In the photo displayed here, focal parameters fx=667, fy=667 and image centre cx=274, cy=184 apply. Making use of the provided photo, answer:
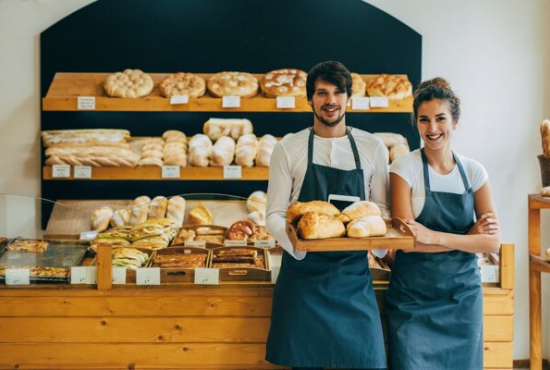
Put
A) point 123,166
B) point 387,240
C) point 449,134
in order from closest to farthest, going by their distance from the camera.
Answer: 1. point 387,240
2. point 449,134
3. point 123,166

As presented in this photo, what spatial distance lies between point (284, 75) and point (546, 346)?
8.13 feet

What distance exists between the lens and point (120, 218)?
399 cm

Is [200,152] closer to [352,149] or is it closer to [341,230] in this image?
[352,149]

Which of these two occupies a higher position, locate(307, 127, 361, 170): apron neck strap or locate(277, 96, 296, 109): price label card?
locate(277, 96, 296, 109): price label card

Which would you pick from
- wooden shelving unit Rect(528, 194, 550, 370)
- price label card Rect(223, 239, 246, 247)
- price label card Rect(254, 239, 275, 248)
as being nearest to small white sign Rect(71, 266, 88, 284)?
price label card Rect(223, 239, 246, 247)

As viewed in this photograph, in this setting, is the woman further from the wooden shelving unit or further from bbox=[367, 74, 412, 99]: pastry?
bbox=[367, 74, 412, 99]: pastry

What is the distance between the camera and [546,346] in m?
4.41

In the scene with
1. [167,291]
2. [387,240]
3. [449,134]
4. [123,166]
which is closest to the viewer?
[387,240]

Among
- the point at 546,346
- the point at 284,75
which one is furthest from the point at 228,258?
the point at 546,346

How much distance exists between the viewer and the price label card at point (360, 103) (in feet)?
13.1

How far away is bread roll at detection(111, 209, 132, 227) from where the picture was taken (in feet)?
13.1

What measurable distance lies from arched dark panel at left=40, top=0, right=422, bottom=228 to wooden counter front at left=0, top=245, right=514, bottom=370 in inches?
69.7

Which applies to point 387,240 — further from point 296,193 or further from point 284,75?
point 284,75

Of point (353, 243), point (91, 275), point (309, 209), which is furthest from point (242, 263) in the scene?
point (353, 243)
